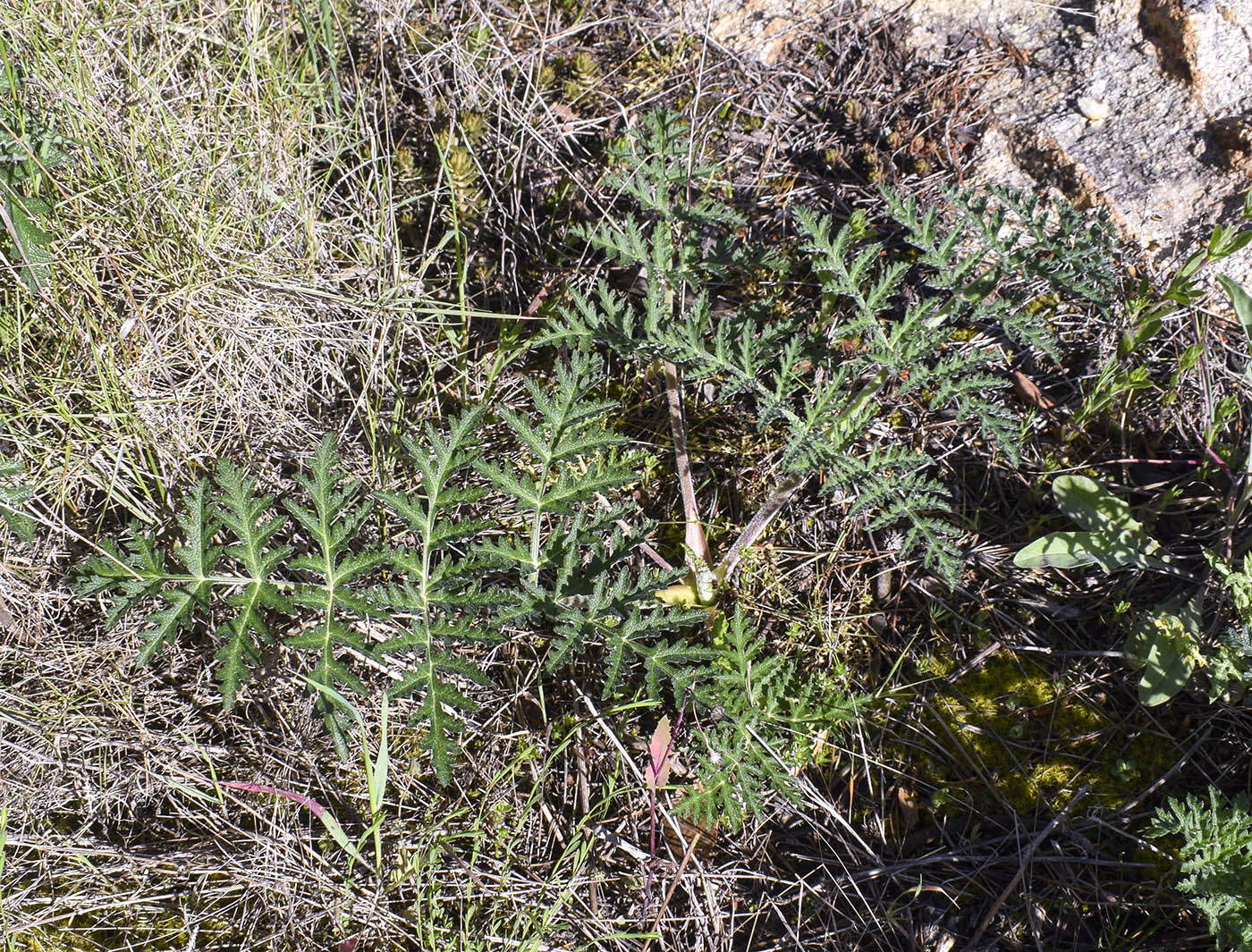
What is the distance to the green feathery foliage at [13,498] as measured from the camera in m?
2.48

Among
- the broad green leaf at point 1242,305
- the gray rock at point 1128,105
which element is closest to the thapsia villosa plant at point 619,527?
the broad green leaf at point 1242,305

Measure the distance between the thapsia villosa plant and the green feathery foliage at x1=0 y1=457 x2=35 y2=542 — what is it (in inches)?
8.7

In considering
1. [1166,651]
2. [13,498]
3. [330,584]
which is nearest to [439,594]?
[330,584]

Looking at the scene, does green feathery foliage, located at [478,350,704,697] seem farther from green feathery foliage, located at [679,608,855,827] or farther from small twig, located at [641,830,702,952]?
small twig, located at [641,830,702,952]

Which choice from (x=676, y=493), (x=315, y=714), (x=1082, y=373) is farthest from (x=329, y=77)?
(x=1082, y=373)

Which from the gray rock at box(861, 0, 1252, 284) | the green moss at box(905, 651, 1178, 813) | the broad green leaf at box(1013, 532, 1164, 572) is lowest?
the green moss at box(905, 651, 1178, 813)

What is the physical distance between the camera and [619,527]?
290 cm

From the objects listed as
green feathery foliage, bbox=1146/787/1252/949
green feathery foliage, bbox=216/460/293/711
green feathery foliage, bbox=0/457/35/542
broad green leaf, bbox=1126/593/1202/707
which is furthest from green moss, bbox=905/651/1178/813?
green feathery foliage, bbox=0/457/35/542

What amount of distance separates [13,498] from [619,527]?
1759mm

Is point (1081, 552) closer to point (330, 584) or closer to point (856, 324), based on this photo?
point (856, 324)

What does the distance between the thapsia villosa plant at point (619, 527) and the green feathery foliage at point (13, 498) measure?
0.22 metres

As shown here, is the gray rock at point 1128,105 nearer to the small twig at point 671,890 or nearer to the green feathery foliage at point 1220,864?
the green feathery foliage at point 1220,864

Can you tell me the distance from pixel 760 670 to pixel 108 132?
2.66 metres

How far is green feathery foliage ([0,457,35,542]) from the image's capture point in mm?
2482
